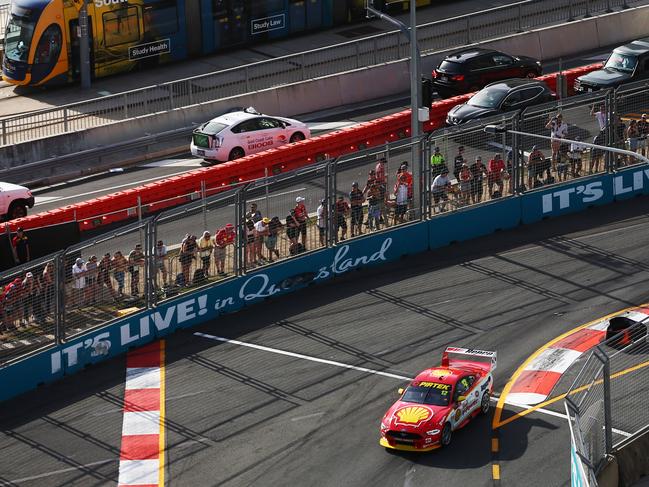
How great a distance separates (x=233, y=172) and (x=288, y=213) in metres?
7.59

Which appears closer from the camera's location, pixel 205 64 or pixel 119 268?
pixel 119 268

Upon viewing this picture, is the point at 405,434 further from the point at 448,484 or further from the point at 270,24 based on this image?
the point at 270,24

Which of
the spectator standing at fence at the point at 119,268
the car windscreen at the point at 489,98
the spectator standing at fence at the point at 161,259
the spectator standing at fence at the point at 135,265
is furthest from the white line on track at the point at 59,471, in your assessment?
the car windscreen at the point at 489,98

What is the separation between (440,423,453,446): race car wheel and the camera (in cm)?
2644

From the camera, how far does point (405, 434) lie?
86.3 feet

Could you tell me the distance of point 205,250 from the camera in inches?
1300

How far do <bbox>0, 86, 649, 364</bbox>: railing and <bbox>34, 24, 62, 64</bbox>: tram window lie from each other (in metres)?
12.2

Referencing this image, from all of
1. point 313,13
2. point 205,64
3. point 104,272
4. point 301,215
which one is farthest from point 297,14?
point 104,272

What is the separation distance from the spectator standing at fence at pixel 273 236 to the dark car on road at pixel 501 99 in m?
11.5

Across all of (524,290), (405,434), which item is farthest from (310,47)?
(405,434)

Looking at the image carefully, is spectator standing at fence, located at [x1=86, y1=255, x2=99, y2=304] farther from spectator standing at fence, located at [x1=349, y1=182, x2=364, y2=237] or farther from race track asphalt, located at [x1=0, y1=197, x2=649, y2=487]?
spectator standing at fence, located at [x1=349, y1=182, x2=364, y2=237]

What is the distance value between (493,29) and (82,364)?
27210 mm

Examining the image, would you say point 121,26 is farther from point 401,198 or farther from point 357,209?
point 357,209

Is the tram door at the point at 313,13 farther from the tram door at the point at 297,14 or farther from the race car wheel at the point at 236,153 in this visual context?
the race car wheel at the point at 236,153
